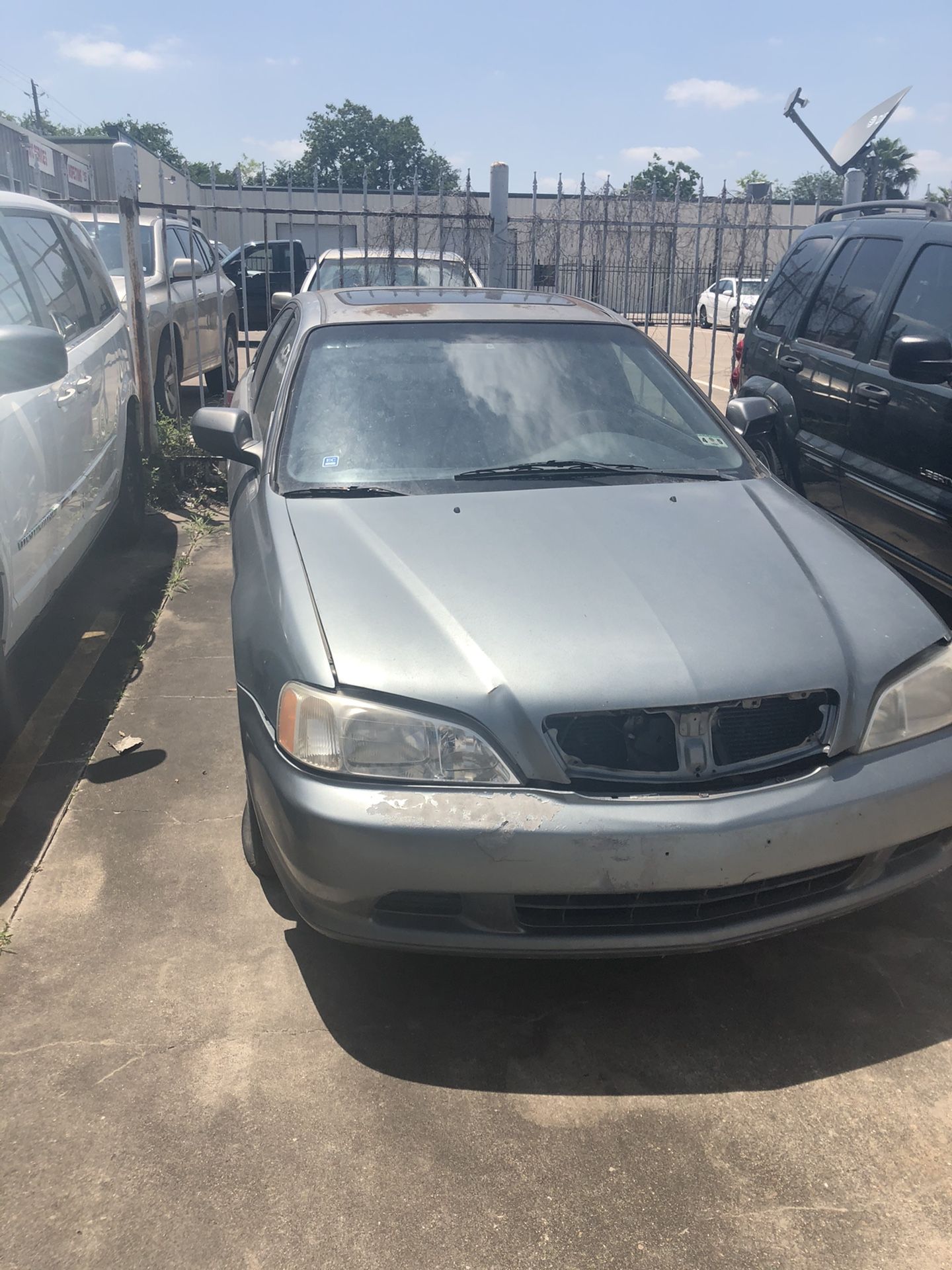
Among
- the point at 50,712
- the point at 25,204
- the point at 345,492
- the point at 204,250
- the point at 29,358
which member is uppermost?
the point at 25,204

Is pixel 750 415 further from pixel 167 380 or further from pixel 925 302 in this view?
pixel 167 380

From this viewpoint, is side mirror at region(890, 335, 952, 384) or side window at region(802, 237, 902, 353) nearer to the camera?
side mirror at region(890, 335, 952, 384)

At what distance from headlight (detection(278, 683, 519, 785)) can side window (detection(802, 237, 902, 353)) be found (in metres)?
3.54

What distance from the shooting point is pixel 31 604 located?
398 centimetres

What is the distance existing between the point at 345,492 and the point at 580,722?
4.09 feet

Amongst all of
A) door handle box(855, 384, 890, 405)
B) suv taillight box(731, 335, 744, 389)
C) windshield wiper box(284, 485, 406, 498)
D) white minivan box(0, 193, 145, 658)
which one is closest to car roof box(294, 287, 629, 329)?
windshield wiper box(284, 485, 406, 498)

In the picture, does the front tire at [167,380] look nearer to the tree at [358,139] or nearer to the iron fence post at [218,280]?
the iron fence post at [218,280]

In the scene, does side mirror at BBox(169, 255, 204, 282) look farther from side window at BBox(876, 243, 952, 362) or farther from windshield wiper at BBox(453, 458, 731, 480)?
windshield wiper at BBox(453, 458, 731, 480)

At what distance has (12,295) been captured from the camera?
167 inches

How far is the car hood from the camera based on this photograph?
241 centimetres

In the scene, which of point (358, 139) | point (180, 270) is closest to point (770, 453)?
point (180, 270)

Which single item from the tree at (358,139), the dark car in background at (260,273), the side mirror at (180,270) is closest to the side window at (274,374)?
the side mirror at (180,270)

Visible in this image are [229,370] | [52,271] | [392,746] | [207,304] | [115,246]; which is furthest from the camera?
[229,370]

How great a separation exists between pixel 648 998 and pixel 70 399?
3460 mm
